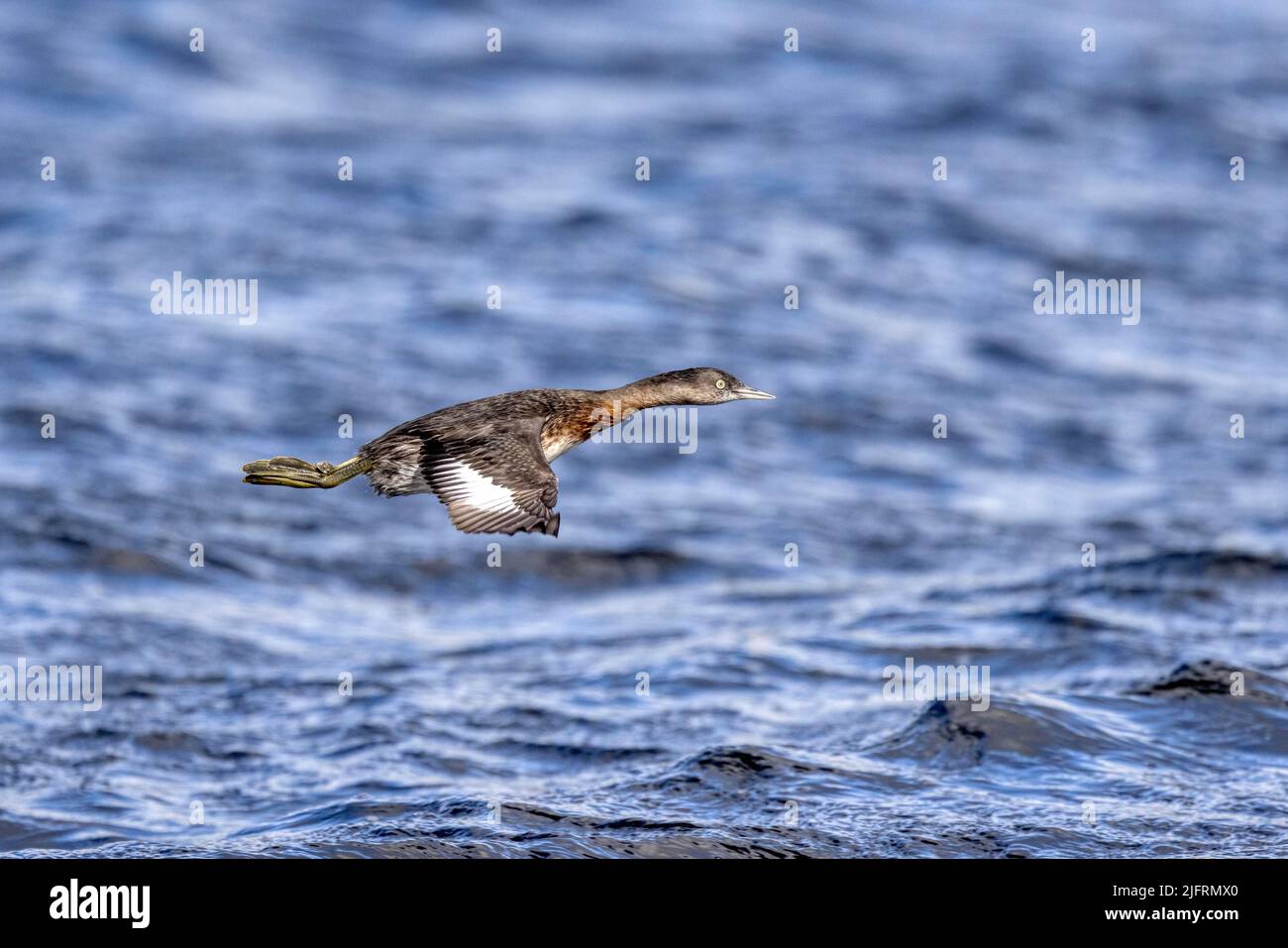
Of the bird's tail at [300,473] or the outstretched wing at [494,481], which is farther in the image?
the bird's tail at [300,473]

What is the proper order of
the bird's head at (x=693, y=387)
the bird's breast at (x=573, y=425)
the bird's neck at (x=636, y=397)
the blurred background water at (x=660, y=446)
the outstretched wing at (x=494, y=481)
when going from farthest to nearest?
1. the blurred background water at (x=660, y=446)
2. the bird's head at (x=693, y=387)
3. the bird's neck at (x=636, y=397)
4. the bird's breast at (x=573, y=425)
5. the outstretched wing at (x=494, y=481)

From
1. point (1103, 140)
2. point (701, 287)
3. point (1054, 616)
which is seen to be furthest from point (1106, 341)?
point (1054, 616)

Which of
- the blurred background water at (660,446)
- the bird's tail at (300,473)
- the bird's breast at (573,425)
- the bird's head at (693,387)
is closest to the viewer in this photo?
the bird's tail at (300,473)

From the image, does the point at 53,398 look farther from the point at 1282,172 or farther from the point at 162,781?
the point at 1282,172

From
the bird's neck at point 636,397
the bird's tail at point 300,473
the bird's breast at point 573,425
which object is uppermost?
the bird's neck at point 636,397

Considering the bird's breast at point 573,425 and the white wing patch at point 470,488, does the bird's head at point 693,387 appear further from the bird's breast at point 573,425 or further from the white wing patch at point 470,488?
the white wing patch at point 470,488

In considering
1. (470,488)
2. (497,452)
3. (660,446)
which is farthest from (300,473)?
(660,446)

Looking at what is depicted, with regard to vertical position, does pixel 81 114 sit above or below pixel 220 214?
above

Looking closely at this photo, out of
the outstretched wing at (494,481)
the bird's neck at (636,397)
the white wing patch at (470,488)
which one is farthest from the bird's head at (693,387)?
the white wing patch at (470,488)
